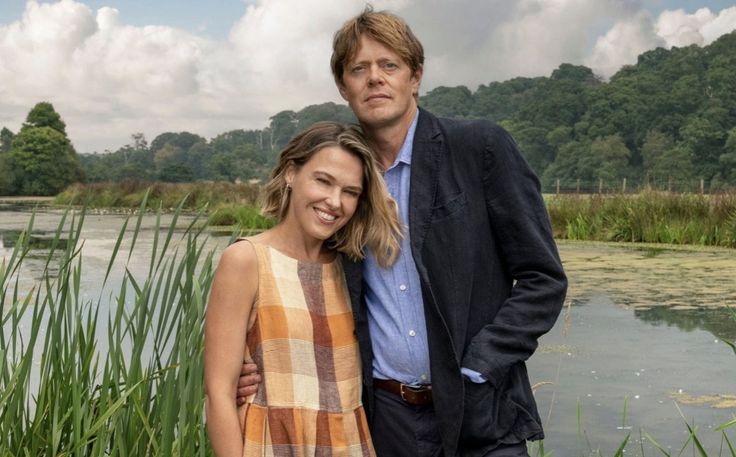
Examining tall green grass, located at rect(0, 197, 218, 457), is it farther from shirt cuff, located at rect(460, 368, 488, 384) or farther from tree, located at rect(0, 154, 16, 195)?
tree, located at rect(0, 154, 16, 195)

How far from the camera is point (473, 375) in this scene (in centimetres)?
149

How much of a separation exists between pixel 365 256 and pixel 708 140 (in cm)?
4164

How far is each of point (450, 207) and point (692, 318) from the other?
5452mm

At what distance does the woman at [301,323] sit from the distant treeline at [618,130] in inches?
1400

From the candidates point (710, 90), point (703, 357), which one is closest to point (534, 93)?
point (710, 90)

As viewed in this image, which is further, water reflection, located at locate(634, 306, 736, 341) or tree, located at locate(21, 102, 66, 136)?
tree, located at locate(21, 102, 66, 136)

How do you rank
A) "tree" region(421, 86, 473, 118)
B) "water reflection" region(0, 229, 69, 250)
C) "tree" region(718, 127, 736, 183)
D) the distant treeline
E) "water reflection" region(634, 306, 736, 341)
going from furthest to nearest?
1. "tree" region(421, 86, 473, 118)
2. the distant treeline
3. "tree" region(718, 127, 736, 183)
4. "water reflection" region(0, 229, 69, 250)
5. "water reflection" region(634, 306, 736, 341)

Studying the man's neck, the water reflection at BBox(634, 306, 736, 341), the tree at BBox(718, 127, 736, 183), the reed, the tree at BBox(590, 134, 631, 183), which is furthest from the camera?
the tree at BBox(590, 134, 631, 183)

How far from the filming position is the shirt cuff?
149 centimetres

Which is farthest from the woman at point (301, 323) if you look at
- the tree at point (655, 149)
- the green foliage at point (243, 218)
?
the tree at point (655, 149)

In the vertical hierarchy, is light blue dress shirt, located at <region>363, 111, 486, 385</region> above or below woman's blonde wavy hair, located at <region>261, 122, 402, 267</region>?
below

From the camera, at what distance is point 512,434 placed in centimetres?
154

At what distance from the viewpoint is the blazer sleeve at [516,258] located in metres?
1.51

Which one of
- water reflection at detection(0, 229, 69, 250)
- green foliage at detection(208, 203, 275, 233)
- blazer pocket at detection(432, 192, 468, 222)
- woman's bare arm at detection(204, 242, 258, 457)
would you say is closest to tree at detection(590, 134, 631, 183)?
green foliage at detection(208, 203, 275, 233)
